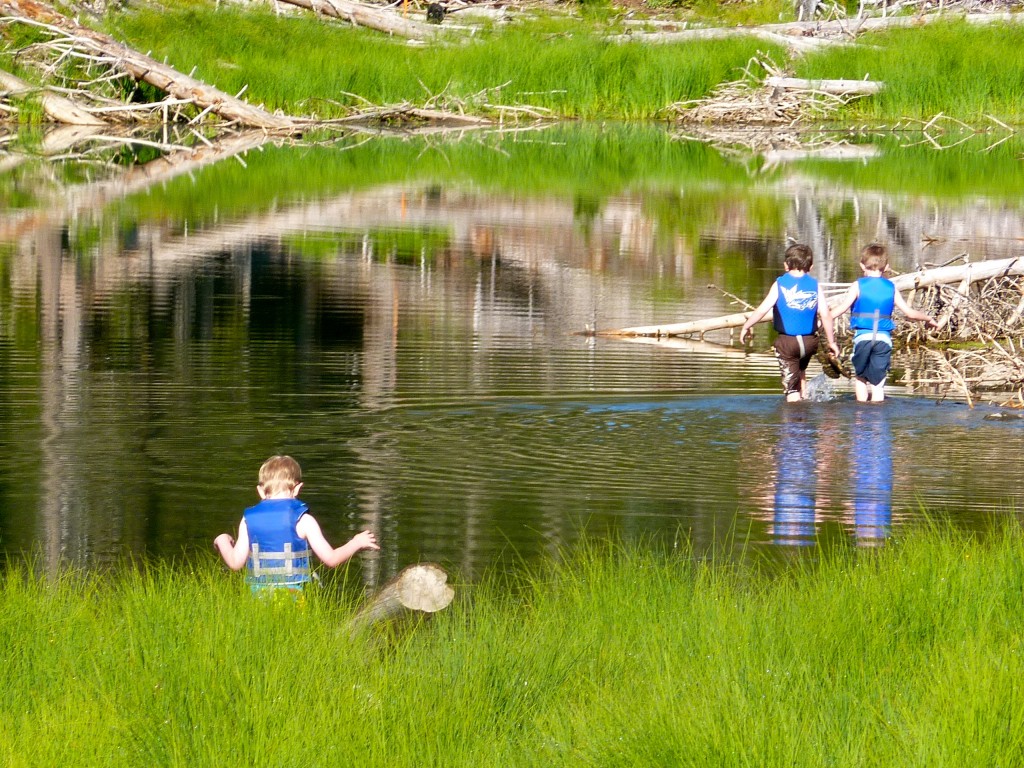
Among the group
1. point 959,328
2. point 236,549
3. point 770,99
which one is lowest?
point 236,549

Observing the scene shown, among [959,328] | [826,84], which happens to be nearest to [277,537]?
[959,328]

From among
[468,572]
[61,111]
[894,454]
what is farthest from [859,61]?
[468,572]

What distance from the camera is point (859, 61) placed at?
39.6m

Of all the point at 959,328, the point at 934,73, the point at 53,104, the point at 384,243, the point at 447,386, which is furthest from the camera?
the point at 934,73

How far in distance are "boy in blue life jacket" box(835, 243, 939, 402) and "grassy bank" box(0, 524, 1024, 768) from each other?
4822 mm

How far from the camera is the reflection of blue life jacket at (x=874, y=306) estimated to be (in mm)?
A: 11805

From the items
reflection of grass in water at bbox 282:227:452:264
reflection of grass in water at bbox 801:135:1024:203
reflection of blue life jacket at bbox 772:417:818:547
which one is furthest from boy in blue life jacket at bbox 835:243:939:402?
reflection of grass in water at bbox 801:135:1024:203

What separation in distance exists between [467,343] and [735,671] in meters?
8.94

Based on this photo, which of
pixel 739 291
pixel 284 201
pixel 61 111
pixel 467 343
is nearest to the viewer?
pixel 467 343

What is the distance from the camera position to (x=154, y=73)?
34.5m

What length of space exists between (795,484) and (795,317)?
2.48 metres

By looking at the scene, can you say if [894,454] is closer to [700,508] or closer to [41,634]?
[700,508]

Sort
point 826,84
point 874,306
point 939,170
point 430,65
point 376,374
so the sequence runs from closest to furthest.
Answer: point 874,306 < point 376,374 < point 939,170 < point 826,84 < point 430,65

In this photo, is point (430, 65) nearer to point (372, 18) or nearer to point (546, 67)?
point (546, 67)
